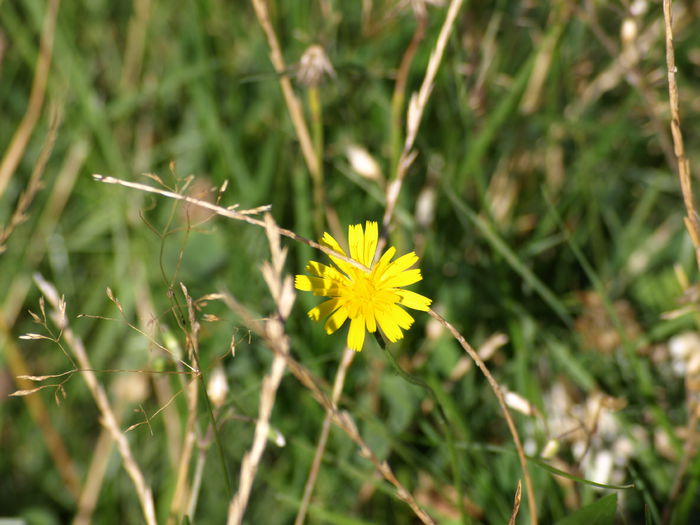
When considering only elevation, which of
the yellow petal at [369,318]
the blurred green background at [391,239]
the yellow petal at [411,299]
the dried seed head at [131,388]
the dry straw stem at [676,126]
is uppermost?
the dry straw stem at [676,126]

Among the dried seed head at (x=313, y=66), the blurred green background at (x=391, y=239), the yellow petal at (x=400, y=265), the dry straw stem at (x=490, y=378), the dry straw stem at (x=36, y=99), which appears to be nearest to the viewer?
the dry straw stem at (x=490, y=378)

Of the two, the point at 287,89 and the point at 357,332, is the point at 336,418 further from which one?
the point at 287,89

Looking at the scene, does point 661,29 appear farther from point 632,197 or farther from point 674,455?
point 674,455

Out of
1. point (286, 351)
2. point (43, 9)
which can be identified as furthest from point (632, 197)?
point (43, 9)

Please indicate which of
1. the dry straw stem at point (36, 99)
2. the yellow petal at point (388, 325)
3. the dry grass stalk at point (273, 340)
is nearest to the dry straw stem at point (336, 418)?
the dry grass stalk at point (273, 340)

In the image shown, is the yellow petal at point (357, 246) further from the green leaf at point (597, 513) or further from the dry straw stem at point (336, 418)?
the green leaf at point (597, 513)

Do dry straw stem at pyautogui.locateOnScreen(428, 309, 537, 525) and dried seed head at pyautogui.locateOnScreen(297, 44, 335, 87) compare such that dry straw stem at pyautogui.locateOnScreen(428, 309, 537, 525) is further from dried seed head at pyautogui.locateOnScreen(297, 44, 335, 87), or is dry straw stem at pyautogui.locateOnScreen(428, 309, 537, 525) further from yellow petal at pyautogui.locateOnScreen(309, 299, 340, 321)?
dried seed head at pyautogui.locateOnScreen(297, 44, 335, 87)

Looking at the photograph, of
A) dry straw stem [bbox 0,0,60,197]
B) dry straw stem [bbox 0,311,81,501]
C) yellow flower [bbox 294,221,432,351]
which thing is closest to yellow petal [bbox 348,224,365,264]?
yellow flower [bbox 294,221,432,351]
